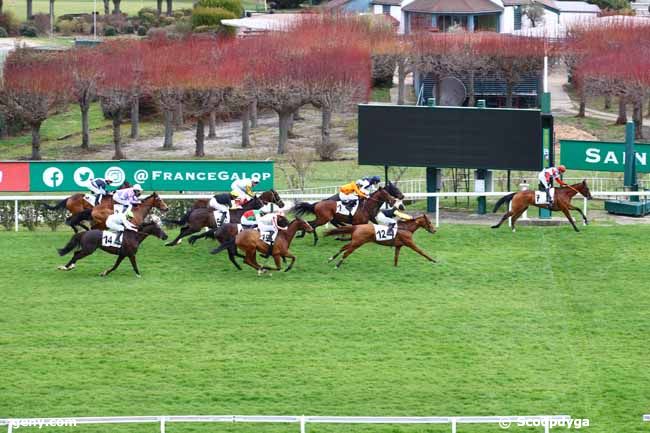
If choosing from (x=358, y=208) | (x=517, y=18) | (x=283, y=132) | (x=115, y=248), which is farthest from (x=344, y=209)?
(x=517, y=18)

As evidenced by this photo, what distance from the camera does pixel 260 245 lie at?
2405 centimetres

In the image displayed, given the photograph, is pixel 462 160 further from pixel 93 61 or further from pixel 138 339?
pixel 93 61

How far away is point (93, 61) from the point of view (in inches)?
1827

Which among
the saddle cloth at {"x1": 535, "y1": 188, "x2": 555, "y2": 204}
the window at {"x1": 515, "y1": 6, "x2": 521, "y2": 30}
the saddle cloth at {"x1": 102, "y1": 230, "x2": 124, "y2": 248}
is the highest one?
the window at {"x1": 515, "y1": 6, "x2": 521, "y2": 30}

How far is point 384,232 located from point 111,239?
419 centimetres

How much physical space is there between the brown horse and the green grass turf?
56 cm

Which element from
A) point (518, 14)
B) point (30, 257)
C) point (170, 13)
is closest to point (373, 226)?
point (30, 257)

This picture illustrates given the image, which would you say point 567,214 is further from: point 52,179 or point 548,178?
point 52,179

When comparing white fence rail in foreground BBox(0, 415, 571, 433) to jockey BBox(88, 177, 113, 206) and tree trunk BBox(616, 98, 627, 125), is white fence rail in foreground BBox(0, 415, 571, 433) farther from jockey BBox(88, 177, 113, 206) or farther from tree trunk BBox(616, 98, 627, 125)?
tree trunk BBox(616, 98, 627, 125)

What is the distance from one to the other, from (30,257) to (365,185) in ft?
18.6

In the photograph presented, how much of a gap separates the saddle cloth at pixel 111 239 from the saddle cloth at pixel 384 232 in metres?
3.92

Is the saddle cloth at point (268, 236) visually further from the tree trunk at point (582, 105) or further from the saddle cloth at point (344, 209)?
the tree trunk at point (582, 105)

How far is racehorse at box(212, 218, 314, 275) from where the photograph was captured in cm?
2398

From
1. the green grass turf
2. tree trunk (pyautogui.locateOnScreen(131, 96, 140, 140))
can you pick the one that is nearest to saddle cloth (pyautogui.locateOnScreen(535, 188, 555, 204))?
the green grass turf
